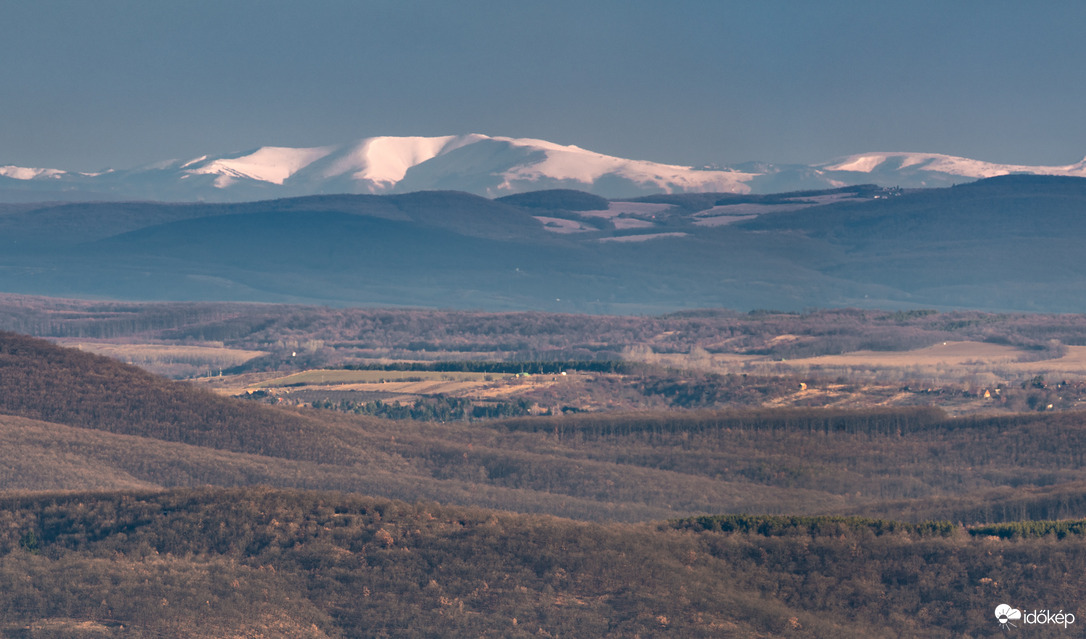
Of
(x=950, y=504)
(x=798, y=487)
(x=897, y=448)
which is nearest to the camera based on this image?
(x=950, y=504)

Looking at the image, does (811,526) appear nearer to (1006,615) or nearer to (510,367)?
(1006,615)

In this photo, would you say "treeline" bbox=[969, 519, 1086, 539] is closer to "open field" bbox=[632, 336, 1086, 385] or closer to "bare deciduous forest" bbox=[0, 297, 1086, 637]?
"bare deciduous forest" bbox=[0, 297, 1086, 637]

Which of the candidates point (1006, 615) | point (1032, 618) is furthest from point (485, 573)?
point (1032, 618)

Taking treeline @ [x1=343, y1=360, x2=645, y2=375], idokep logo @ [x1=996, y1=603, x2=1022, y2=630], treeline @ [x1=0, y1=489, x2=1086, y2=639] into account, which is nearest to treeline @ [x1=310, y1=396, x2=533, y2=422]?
treeline @ [x1=343, y1=360, x2=645, y2=375]

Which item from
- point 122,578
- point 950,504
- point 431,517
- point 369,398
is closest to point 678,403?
point 369,398

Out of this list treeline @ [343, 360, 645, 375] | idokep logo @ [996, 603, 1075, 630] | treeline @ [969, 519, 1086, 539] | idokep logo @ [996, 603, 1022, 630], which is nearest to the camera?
idokep logo @ [996, 603, 1075, 630]

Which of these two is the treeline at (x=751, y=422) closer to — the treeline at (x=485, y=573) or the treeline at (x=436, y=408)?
the treeline at (x=436, y=408)

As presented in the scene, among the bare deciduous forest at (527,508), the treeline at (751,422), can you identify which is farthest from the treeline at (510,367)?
the treeline at (751,422)

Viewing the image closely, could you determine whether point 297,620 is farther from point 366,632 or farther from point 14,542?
point 14,542

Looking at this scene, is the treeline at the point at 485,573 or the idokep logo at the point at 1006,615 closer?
the idokep logo at the point at 1006,615
